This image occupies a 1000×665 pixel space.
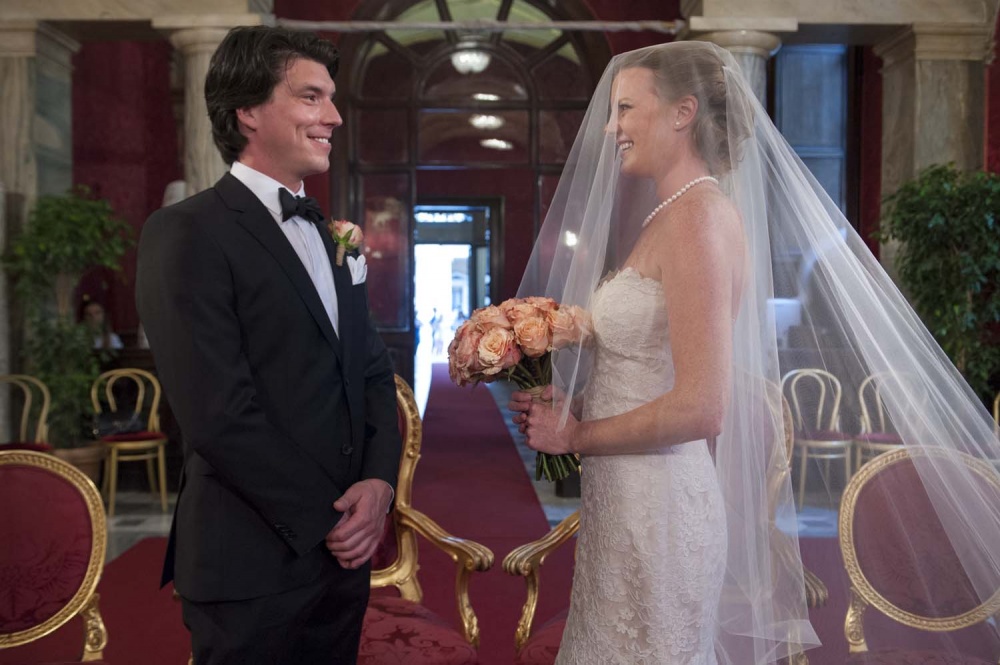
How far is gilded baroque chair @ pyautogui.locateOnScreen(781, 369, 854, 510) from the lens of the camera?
6.05 feet

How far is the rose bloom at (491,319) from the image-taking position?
1786mm

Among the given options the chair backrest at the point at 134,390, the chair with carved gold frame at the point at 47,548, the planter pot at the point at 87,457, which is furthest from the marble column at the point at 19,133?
the chair with carved gold frame at the point at 47,548

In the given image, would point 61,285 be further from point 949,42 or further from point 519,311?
point 949,42

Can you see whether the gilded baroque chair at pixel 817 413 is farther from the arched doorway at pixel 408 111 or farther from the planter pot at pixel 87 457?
the arched doorway at pixel 408 111

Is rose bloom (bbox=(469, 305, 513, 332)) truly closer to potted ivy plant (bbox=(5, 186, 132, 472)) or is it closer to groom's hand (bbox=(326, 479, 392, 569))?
groom's hand (bbox=(326, 479, 392, 569))

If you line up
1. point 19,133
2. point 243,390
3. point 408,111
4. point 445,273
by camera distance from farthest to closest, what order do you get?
1. point 445,273
2. point 408,111
3. point 19,133
4. point 243,390

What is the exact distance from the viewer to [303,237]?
175 centimetres

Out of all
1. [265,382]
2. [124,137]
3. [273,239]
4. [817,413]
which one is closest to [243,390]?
[265,382]

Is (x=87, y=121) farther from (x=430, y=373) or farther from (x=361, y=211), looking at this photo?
(x=430, y=373)

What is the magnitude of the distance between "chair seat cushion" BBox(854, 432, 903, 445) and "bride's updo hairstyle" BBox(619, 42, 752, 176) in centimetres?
61

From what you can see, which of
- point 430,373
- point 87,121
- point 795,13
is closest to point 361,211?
point 87,121

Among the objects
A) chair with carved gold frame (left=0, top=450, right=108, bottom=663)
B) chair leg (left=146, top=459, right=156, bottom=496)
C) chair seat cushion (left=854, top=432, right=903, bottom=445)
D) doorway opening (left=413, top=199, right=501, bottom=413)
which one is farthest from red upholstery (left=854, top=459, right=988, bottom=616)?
doorway opening (left=413, top=199, right=501, bottom=413)

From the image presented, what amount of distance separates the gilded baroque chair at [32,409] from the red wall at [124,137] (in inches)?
120

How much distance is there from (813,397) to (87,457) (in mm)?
5855
